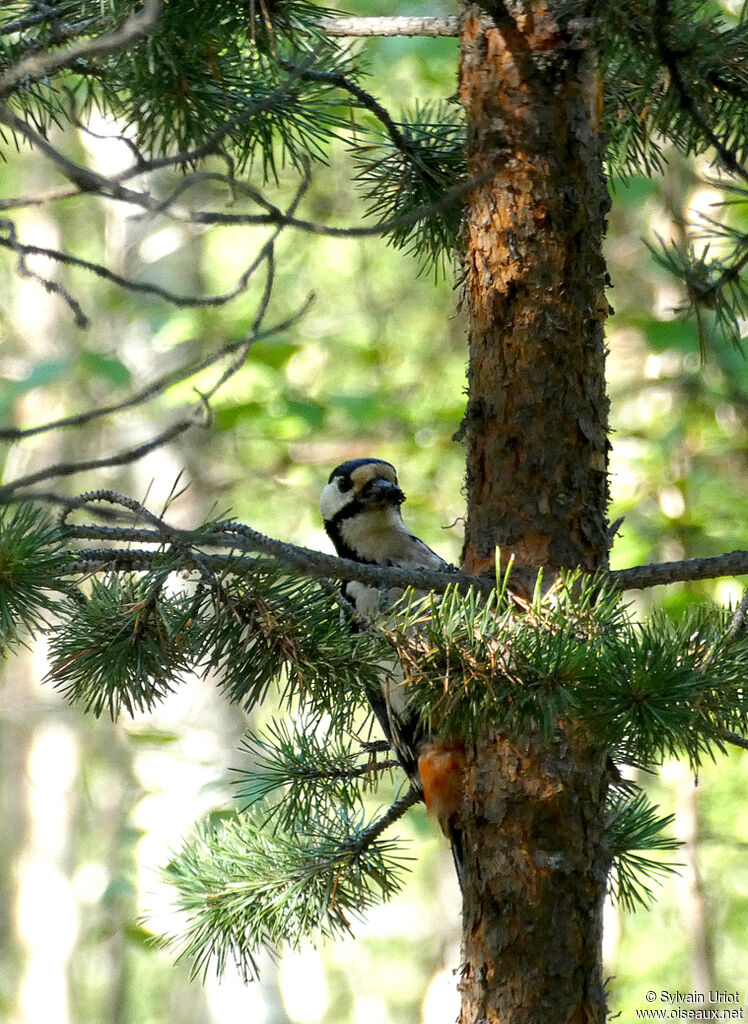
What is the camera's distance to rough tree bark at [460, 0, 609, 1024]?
6.23ft

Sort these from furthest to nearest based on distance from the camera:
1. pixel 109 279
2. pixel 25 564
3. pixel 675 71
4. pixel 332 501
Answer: pixel 332 501 → pixel 675 71 → pixel 25 564 → pixel 109 279

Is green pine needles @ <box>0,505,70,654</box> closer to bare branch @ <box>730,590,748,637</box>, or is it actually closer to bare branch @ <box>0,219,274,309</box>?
bare branch @ <box>0,219,274,309</box>

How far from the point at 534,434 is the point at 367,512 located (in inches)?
51.6

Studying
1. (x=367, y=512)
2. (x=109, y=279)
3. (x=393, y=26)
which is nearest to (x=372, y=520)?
(x=367, y=512)

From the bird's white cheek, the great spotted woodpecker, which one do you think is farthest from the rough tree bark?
the bird's white cheek

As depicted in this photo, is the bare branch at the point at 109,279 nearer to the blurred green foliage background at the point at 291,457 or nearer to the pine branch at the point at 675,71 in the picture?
the pine branch at the point at 675,71

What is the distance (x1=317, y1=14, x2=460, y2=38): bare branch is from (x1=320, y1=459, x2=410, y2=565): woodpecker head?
51.7 inches

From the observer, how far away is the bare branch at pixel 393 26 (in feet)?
7.63

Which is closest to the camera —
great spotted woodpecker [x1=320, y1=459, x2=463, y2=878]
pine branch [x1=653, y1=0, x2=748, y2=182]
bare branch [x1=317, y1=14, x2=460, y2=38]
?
pine branch [x1=653, y1=0, x2=748, y2=182]

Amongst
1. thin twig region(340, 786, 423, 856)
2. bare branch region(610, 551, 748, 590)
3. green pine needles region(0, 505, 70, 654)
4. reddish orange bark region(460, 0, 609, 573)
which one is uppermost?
reddish orange bark region(460, 0, 609, 573)

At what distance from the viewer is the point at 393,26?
7.72 feet

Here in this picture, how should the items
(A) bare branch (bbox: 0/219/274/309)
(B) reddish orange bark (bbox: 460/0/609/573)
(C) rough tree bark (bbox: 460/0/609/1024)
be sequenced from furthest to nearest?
(B) reddish orange bark (bbox: 460/0/609/573) < (C) rough tree bark (bbox: 460/0/609/1024) < (A) bare branch (bbox: 0/219/274/309)

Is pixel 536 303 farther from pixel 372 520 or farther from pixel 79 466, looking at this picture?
pixel 372 520

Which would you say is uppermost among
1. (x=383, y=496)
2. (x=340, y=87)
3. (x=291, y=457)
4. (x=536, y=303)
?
(x=291, y=457)
